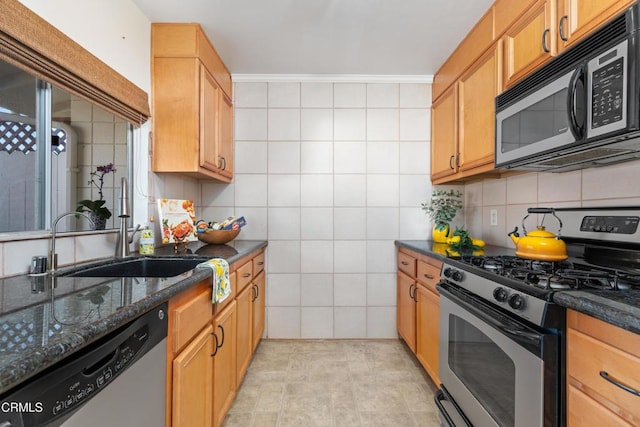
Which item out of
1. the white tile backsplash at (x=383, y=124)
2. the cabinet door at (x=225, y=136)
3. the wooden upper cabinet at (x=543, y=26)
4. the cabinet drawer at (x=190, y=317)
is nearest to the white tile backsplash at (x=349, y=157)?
the white tile backsplash at (x=383, y=124)

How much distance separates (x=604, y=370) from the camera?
762 millimetres

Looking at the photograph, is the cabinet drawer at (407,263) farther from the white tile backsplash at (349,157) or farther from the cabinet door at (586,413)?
the cabinet door at (586,413)

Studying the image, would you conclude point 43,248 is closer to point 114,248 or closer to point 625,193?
point 114,248

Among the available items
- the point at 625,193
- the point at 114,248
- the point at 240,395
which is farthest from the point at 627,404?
the point at 114,248

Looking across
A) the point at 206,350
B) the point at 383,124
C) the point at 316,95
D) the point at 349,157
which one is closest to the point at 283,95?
the point at 316,95

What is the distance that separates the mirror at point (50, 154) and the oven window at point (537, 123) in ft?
6.74

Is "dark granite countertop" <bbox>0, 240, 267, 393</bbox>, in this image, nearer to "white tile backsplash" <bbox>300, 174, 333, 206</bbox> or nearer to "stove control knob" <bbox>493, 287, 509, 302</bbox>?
"stove control knob" <bbox>493, 287, 509, 302</bbox>

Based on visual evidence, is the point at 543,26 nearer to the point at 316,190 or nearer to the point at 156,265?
the point at 316,190

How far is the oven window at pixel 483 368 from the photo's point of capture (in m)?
1.08

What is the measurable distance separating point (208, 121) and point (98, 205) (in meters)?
0.87

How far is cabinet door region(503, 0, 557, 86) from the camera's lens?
1.34m

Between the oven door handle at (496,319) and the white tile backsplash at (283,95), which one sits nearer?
the oven door handle at (496,319)

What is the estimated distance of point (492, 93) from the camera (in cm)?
175

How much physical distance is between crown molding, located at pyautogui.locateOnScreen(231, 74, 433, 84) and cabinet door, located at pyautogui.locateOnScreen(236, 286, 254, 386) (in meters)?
1.77
